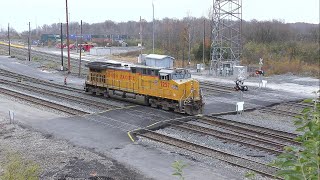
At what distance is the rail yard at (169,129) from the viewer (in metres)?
14.4

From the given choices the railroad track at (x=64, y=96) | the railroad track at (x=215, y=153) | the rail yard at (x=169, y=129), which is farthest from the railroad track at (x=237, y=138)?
the railroad track at (x=64, y=96)

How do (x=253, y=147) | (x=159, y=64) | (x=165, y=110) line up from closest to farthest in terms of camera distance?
(x=253, y=147) → (x=165, y=110) → (x=159, y=64)

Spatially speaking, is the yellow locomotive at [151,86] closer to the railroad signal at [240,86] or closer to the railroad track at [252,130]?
the railroad track at [252,130]

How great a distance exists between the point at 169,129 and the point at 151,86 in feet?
18.4

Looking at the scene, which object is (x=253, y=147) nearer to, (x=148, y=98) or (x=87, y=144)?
(x=87, y=144)

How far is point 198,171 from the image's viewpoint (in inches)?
536

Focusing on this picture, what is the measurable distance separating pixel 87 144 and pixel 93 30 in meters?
170

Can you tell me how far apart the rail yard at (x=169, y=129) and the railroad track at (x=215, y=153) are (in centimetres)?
3

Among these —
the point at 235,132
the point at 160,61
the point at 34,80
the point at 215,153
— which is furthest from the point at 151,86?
the point at 160,61

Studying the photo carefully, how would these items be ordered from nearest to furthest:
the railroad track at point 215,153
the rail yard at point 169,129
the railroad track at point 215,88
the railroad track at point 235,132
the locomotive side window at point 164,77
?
the railroad track at point 215,153 < the rail yard at point 169,129 < the railroad track at point 235,132 < the locomotive side window at point 164,77 < the railroad track at point 215,88

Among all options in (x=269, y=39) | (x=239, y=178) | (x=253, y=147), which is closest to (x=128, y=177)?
(x=239, y=178)

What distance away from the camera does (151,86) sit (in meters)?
25.0

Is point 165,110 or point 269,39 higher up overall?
point 269,39

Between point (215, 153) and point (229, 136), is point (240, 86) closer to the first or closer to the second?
point (229, 136)
